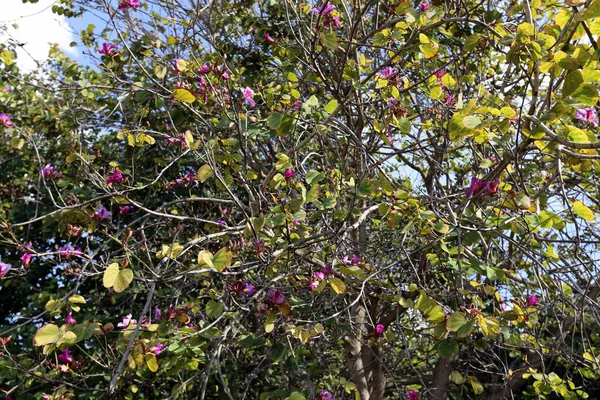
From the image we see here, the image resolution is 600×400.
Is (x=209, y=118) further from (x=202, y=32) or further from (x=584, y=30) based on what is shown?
(x=584, y=30)

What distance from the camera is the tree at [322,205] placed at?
6.51ft

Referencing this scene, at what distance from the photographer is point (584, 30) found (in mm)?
1745

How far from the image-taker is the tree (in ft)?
6.51

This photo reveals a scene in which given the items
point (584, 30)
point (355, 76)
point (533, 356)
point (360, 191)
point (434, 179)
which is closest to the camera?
point (584, 30)

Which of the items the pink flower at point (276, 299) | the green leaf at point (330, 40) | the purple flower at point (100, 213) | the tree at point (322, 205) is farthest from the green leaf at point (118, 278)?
the green leaf at point (330, 40)

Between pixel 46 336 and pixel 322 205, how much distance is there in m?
1.01

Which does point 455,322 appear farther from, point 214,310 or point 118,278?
point 118,278

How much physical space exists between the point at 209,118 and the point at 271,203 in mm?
847

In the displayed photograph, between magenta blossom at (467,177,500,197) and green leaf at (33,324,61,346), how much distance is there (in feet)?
4.77

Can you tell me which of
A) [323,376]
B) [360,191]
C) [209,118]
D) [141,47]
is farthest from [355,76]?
[323,376]

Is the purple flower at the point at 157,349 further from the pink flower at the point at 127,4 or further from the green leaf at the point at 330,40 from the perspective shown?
the pink flower at the point at 127,4

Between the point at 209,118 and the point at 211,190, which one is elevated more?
the point at 209,118

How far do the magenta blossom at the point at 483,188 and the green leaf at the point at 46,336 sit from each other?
1.45 metres

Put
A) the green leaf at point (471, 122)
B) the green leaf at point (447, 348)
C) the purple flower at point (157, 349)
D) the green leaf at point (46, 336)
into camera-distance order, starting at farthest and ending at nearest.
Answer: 1. the purple flower at point (157, 349)
2. the green leaf at point (447, 348)
3. the green leaf at point (46, 336)
4. the green leaf at point (471, 122)
